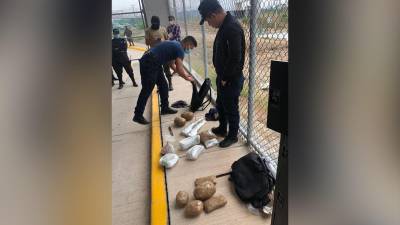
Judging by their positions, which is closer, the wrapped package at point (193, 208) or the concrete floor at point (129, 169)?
the wrapped package at point (193, 208)

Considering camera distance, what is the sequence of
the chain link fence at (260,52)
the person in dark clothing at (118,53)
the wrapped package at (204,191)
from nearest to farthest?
the chain link fence at (260,52) → the wrapped package at (204,191) → the person in dark clothing at (118,53)

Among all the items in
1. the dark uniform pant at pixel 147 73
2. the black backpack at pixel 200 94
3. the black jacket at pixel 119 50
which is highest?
the black jacket at pixel 119 50

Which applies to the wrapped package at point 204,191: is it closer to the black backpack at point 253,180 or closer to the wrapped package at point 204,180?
A: the wrapped package at point 204,180

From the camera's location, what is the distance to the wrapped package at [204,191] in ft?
9.21

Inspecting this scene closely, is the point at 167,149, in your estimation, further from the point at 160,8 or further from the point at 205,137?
the point at 160,8

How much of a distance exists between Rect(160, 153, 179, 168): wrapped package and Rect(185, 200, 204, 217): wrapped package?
2.89 feet

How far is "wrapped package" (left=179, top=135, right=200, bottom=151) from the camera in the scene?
3.94 m

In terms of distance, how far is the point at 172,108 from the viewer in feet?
18.5

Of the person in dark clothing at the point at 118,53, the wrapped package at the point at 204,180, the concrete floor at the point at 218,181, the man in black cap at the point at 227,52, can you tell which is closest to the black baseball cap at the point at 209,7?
the man in black cap at the point at 227,52

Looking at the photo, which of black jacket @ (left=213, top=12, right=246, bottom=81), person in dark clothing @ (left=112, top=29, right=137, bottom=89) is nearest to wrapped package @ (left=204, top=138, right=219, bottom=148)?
black jacket @ (left=213, top=12, right=246, bottom=81)

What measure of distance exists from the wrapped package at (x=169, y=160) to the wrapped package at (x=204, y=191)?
0.74 metres
